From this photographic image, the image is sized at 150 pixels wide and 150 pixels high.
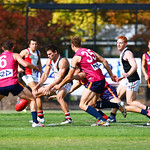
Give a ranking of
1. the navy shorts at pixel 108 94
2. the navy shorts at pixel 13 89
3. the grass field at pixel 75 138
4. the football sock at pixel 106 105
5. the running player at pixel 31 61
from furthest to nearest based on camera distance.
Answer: the running player at pixel 31 61 → the navy shorts at pixel 108 94 → the football sock at pixel 106 105 → the navy shorts at pixel 13 89 → the grass field at pixel 75 138

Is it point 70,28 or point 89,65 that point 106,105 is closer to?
point 89,65

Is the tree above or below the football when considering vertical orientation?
above

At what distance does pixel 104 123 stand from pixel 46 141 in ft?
8.98

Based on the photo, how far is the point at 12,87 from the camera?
1147cm

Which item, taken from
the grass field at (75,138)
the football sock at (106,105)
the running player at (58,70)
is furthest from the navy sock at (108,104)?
the running player at (58,70)

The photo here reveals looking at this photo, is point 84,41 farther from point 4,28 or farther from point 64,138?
point 64,138

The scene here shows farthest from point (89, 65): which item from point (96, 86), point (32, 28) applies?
point (32, 28)

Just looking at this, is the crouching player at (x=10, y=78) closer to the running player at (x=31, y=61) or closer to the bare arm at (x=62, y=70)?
the bare arm at (x=62, y=70)

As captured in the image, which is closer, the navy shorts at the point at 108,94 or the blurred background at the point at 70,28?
the navy shorts at the point at 108,94

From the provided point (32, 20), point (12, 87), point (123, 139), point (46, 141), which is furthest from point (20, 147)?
point (32, 20)

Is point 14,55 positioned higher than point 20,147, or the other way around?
point 14,55

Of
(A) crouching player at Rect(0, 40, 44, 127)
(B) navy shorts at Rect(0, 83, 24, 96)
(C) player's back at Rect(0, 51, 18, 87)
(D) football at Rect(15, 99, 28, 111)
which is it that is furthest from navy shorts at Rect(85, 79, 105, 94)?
(D) football at Rect(15, 99, 28, 111)

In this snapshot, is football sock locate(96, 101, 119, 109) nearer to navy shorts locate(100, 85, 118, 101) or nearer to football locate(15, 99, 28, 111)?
navy shorts locate(100, 85, 118, 101)

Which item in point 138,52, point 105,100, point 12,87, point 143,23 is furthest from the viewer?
point 143,23
